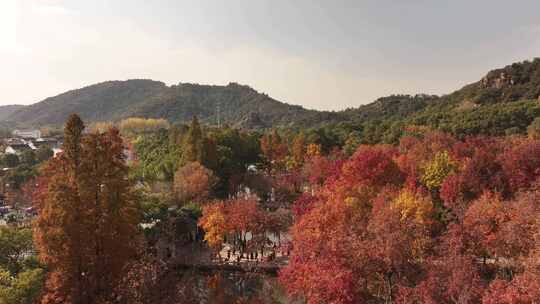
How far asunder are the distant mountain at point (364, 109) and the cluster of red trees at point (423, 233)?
2846 centimetres

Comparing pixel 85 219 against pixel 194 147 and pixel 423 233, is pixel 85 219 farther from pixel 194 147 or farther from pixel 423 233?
pixel 194 147

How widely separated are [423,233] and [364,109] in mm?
115280

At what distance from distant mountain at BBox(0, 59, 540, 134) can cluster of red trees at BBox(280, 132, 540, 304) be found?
28.5 meters

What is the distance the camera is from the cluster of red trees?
15.8 meters

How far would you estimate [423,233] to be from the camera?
22.5 metres

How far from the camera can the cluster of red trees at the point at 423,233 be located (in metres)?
15.8

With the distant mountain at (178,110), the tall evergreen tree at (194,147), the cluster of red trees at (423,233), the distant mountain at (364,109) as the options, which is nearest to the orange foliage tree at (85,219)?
the cluster of red trees at (423,233)

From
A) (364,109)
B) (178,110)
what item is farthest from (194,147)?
(178,110)

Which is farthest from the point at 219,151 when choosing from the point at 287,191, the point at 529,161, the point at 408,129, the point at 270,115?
the point at 270,115

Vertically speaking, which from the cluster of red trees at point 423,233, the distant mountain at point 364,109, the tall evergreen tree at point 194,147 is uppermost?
the distant mountain at point 364,109

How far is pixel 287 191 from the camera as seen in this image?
42750mm

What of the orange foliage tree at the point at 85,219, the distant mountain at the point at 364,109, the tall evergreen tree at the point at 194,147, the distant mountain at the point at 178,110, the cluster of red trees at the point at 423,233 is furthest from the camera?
the distant mountain at the point at 178,110

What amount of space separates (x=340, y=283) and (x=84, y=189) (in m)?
9.40

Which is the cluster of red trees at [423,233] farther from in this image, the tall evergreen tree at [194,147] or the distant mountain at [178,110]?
the distant mountain at [178,110]
